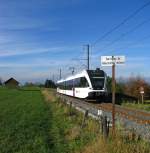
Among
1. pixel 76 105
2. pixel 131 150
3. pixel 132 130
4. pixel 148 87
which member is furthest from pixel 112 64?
pixel 148 87

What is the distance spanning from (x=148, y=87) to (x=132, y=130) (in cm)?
5465

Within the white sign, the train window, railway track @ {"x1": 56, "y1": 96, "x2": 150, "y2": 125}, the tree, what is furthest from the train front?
the tree

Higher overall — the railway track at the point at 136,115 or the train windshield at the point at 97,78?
the train windshield at the point at 97,78

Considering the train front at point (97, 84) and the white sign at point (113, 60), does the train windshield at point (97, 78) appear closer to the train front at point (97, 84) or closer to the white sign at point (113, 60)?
the train front at point (97, 84)

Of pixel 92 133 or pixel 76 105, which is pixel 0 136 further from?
pixel 76 105

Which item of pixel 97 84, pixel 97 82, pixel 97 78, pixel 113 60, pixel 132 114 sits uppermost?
pixel 97 78

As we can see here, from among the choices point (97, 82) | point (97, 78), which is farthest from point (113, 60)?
point (97, 78)

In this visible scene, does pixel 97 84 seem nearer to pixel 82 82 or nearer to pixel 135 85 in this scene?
pixel 82 82

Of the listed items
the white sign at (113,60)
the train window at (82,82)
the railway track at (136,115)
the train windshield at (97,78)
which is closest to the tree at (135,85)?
the train window at (82,82)

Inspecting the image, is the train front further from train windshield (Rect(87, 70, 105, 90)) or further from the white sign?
the white sign

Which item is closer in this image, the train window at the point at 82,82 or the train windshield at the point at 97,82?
the train windshield at the point at 97,82

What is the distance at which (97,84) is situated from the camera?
36.9 meters

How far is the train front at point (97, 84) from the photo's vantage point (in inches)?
1438

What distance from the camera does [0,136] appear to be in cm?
1608
